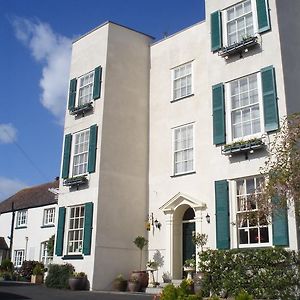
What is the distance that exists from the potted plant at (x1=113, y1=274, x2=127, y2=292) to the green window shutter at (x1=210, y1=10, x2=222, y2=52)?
30.3ft

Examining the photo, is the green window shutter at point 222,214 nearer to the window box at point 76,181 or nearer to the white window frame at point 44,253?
the window box at point 76,181

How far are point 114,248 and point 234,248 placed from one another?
224 inches

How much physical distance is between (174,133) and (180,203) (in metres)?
2.98

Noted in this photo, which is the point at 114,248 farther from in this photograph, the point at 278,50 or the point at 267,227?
the point at 278,50

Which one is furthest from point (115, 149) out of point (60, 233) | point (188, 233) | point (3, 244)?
point (3, 244)

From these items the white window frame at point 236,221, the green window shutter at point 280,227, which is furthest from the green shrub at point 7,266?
the green window shutter at point 280,227

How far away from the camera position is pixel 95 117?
19.0m

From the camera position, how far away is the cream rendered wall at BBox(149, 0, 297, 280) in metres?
14.5

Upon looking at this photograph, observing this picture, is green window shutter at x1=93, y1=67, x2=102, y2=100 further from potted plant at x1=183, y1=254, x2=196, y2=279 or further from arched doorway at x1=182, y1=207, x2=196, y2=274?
potted plant at x1=183, y1=254, x2=196, y2=279

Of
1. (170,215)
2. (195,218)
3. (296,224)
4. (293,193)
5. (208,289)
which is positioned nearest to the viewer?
(293,193)

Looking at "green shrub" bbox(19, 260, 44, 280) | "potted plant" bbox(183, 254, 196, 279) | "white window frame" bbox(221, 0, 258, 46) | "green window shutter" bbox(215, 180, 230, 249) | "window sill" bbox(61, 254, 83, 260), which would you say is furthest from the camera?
"green shrub" bbox(19, 260, 44, 280)

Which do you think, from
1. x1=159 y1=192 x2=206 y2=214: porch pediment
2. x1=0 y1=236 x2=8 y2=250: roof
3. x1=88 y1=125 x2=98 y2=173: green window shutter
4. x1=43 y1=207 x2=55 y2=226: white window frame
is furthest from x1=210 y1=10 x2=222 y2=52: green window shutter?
x1=0 y1=236 x2=8 y2=250: roof

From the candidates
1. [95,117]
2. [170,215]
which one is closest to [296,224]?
[170,215]

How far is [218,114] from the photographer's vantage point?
50.2 ft
